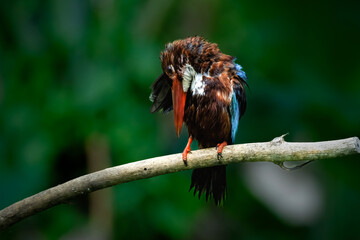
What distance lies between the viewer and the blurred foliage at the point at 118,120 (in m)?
→ 3.79

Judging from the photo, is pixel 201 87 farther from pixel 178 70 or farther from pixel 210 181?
pixel 210 181

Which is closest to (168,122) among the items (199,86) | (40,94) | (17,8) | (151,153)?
(151,153)

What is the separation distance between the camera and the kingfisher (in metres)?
2.66

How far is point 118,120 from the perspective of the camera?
4.04 metres

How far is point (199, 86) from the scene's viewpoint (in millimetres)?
2701

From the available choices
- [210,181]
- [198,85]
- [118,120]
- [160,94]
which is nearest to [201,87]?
[198,85]

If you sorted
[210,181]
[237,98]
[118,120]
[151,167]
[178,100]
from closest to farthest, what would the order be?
1. [151,167]
2. [178,100]
3. [237,98]
4. [210,181]
5. [118,120]

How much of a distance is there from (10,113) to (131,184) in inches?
49.9

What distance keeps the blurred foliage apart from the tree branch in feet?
4.73

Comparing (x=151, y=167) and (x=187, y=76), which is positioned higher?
(x=187, y=76)

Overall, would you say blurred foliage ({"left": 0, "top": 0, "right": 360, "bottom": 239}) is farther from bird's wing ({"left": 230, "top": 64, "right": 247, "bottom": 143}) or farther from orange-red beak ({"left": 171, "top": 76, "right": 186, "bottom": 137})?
orange-red beak ({"left": 171, "top": 76, "right": 186, "bottom": 137})

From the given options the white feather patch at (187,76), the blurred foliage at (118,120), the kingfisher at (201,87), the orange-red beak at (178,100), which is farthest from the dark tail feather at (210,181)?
the blurred foliage at (118,120)

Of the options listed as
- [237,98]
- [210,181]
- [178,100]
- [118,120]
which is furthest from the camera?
[118,120]

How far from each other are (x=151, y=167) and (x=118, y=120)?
6.01ft
